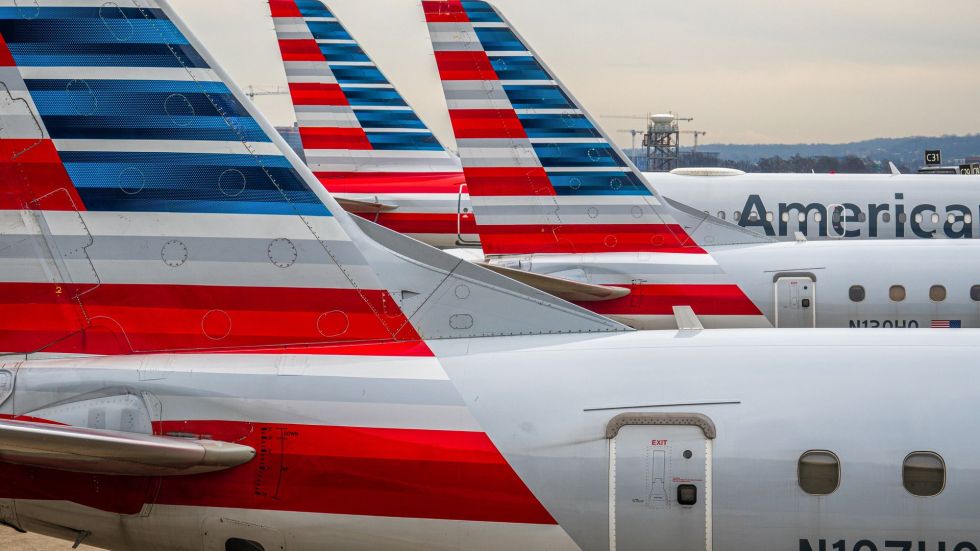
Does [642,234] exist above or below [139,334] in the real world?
above

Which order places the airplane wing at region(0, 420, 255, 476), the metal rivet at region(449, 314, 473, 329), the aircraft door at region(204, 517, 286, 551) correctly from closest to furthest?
the airplane wing at region(0, 420, 255, 476) < the aircraft door at region(204, 517, 286, 551) < the metal rivet at region(449, 314, 473, 329)

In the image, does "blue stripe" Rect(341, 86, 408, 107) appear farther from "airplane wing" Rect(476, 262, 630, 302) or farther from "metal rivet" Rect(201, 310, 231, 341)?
"metal rivet" Rect(201, 310, 231, 341)

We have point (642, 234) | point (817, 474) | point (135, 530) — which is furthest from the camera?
point (642, 234)

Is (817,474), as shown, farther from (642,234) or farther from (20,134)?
(642,234)

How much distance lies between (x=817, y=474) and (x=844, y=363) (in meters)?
0.77

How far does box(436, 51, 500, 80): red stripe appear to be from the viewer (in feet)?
54.7

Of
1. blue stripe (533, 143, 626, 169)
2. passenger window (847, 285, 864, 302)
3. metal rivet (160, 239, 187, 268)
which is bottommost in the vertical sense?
passenger window (847, 285, 864, 302)

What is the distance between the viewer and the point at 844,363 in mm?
6613

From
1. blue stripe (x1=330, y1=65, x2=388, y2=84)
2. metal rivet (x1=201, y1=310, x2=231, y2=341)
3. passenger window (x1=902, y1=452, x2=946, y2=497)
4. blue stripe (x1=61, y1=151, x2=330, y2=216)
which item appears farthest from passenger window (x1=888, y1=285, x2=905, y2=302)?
blue stripe (x1=330, y1=65, x2=388, y2=84)

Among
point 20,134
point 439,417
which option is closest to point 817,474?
point 439,417

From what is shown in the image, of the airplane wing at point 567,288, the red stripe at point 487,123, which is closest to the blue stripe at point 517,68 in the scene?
the red stripe at point 487,123

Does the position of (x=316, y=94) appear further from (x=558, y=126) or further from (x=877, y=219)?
(x=877, y=219)

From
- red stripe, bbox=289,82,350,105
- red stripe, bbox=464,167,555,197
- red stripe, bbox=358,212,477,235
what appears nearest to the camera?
red stripe, bbox=464,167,555,197

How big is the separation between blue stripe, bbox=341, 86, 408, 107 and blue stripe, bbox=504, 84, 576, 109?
10446 millimetres
